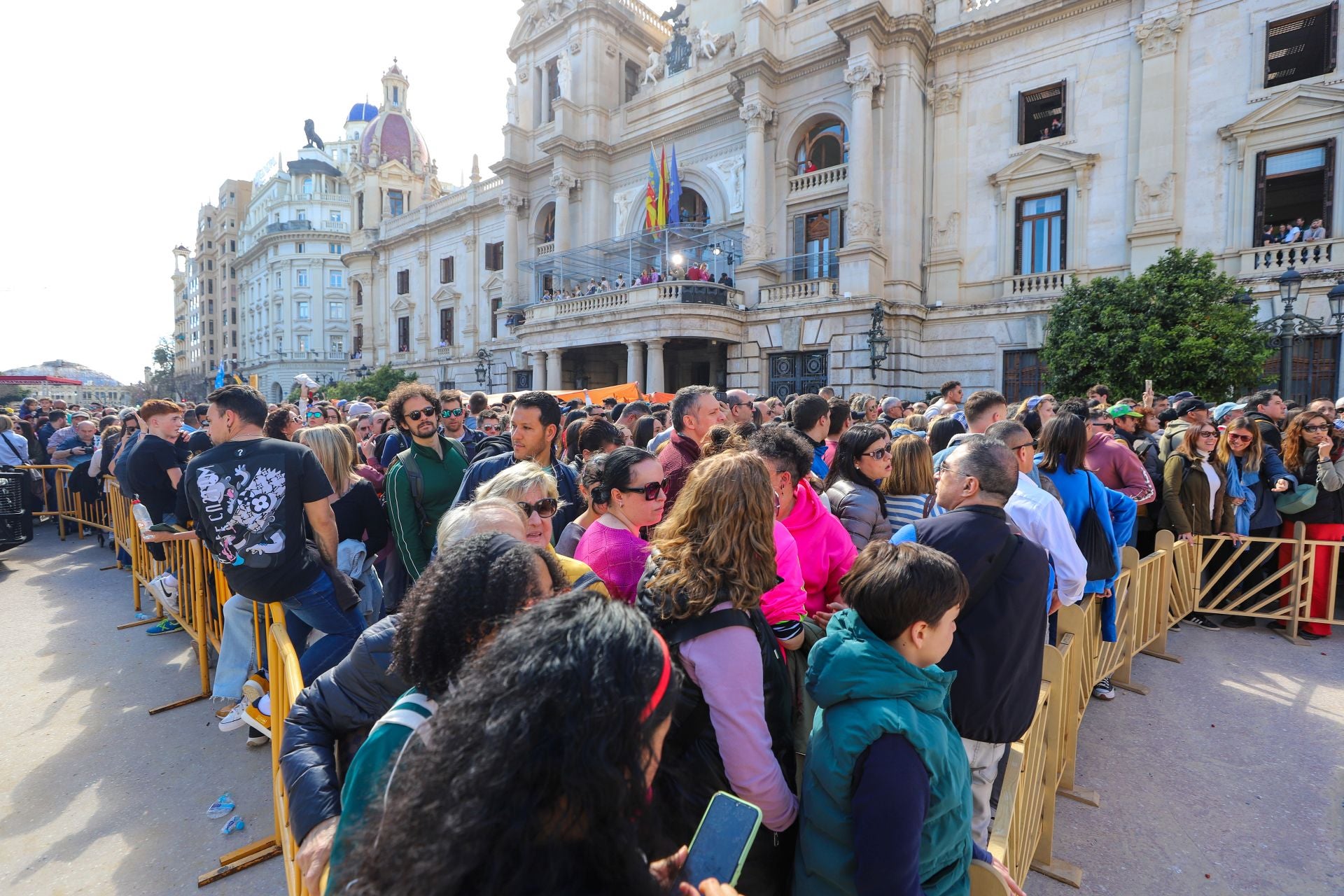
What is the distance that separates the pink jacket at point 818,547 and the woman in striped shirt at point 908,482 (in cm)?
87

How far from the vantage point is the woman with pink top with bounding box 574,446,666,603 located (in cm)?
255

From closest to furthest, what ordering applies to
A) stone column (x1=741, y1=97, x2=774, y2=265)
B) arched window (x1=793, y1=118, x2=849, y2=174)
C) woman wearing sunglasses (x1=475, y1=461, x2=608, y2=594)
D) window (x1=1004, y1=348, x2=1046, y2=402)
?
woman wearing sunglasses (x1=475, y1=461, x2=608, y2=594)
window (x1=1004, y1=348, x2=1046, y2=402)
stone column (x1=741, y1=97, x2=774, y2=265)
arched window (x1=793, y1=118, x2=849, y2=174)

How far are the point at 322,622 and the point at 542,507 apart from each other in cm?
167

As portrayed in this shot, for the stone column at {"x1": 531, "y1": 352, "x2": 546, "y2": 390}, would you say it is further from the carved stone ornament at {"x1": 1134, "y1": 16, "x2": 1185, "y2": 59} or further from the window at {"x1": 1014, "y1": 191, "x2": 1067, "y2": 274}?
the carved stone ornament at {"x1": 1134, "y1": 16, "x2": 1185, "y2": 59}

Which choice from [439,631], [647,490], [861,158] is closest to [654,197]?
[861,158]

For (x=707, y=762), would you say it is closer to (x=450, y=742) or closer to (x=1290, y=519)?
(x=450, y=742)

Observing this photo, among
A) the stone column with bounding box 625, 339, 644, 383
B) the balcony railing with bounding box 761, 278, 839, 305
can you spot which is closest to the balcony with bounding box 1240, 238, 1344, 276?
the balcony railing with bounding box 761, 278, 839, 305

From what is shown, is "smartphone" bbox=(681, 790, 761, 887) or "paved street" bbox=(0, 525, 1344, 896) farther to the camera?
"paved street" bbox=(0, 525, 1344, 896)

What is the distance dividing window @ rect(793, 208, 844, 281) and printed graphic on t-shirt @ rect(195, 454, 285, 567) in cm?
1817

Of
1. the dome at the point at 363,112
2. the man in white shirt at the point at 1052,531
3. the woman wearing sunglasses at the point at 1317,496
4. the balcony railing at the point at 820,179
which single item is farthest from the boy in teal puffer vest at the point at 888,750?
the dome at the point at 363,112

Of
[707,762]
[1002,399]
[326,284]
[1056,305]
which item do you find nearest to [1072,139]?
[1056,305]

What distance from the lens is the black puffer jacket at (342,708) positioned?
69.7 inches

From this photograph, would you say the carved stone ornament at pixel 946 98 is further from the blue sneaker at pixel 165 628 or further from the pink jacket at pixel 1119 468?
the blue sneaker at pixel 165 628

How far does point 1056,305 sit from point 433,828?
689 inches
